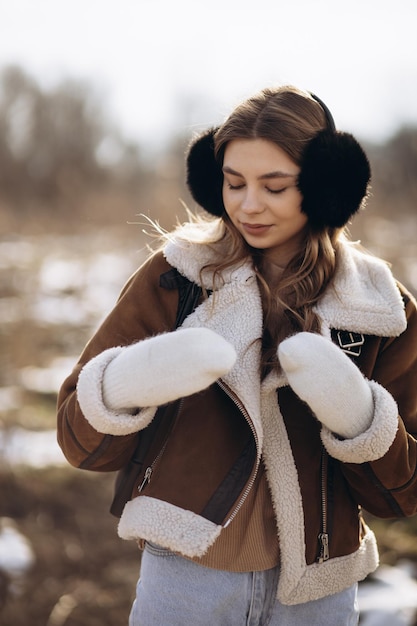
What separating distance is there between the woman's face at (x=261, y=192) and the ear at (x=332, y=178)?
29 mm

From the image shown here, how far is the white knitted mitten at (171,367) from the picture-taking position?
136 centimetres

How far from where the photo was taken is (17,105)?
2388 cm

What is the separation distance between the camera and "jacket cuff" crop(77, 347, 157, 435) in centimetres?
146

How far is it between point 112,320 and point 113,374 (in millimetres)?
228

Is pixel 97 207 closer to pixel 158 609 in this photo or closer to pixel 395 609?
pixel 395 609

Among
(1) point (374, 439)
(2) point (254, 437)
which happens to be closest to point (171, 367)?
(2) point (254, 437)

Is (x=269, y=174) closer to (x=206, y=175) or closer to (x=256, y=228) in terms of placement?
(x=256, y=228)

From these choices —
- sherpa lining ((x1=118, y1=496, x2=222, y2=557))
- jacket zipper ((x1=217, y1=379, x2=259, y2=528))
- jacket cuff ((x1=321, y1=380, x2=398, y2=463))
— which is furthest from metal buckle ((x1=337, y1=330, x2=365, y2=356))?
sherpa lining ((x1=118, y1=496, x2=222, y2=557))

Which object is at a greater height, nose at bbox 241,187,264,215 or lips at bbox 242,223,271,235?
nose at bbox 241,187,264,215

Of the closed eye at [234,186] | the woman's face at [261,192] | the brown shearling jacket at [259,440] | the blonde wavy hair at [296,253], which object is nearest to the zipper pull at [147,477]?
the brown shearling jacket at [259,440]

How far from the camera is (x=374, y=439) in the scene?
4.79 ft

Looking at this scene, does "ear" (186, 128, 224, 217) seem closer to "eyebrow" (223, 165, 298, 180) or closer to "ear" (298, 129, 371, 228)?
"eyebrow" (223, 165, 298, 180)

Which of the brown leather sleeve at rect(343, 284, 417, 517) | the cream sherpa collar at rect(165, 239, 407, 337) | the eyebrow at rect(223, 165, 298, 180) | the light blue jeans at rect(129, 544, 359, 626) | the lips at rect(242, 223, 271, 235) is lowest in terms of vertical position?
the light blue jeans at rect(129, 544, 359, 626)

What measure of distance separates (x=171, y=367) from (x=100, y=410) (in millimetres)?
196
